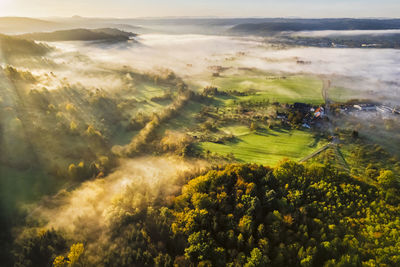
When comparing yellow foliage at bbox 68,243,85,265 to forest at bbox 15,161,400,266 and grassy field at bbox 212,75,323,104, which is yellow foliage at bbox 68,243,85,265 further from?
grassy field at bbox 212,75,323,104

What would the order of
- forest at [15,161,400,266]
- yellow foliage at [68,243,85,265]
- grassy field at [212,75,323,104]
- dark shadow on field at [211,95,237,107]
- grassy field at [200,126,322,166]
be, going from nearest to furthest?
1. yellow foliage at [68,243,85,265]
2. forest at [15,161,400,266]
3. grassy field at [200,126,322,166]
4. dark shadow on field at [211,95,237,107]
5. grassy field at [212,75,323,104]

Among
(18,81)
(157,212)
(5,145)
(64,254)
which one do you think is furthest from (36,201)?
(18,81)

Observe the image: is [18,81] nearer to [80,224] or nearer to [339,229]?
[80,224]

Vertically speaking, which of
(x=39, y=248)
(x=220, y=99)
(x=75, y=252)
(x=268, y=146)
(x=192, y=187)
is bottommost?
(x=39, y=248)

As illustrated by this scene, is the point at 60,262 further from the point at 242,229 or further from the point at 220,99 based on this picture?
the point at 220,99

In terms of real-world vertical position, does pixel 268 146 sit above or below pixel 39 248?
above

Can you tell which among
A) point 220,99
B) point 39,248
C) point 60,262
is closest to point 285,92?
point 220,99

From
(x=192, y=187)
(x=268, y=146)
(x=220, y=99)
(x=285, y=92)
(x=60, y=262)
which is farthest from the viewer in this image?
(x=285, y=92)

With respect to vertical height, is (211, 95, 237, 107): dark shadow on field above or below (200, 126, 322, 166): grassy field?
above

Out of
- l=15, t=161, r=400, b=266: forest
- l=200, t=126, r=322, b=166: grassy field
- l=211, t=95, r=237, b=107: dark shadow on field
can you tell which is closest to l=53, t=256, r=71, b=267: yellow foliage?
l=15, t=161, r=400, b=266: forest
